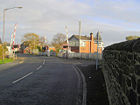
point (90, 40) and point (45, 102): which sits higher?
point (90, 40)

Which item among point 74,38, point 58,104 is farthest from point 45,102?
point 74,38

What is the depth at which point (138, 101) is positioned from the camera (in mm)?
2475

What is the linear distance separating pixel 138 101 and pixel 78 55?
45.3 metres

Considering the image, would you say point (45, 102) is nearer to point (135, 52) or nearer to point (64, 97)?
point (64, 97)

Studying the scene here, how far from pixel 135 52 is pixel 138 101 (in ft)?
2.37

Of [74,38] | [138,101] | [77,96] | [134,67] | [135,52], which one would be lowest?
[77,96]

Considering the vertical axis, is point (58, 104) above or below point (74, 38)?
below

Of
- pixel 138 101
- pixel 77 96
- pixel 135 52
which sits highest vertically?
pixel 135 52

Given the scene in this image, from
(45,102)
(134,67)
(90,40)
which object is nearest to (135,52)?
(134,67)

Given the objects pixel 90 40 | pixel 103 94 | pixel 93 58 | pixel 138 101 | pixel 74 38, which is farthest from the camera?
pixel 74 38

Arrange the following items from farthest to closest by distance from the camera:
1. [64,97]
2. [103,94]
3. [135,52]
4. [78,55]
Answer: [78,55]
[103,94]
[64,97]
[135,52]

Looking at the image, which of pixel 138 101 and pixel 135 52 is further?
pixel 135 52

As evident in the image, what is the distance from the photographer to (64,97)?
7668 millimetres

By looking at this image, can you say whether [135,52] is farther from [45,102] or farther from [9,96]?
[9,96]
